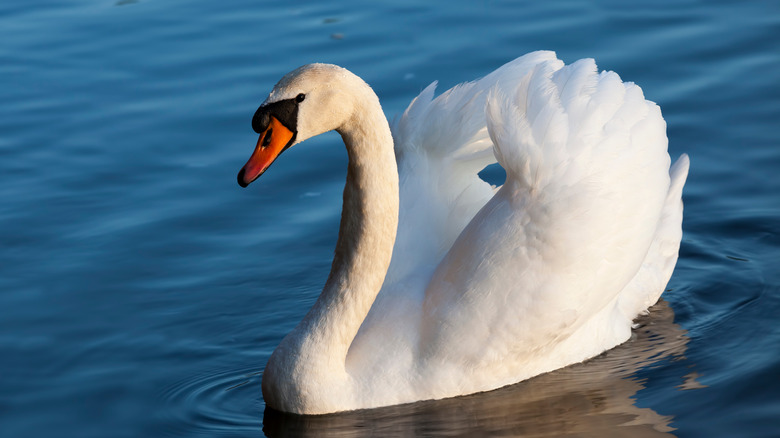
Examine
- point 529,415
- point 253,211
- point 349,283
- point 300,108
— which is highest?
point 300,108

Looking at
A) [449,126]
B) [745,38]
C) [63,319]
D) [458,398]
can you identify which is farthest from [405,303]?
[745,38]

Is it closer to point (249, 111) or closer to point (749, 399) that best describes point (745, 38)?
point (249, 111)

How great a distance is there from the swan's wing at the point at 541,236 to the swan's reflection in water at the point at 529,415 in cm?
15

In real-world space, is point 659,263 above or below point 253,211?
above

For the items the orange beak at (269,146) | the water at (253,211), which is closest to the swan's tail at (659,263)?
the water at (253,211)

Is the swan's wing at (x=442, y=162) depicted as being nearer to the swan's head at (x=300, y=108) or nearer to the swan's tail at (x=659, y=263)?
the swan's tail at (x=659, y=263)

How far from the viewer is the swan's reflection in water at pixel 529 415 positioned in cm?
540

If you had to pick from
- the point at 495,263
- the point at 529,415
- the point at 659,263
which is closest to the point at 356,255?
the point at 495,263

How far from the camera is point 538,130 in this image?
5684 millimetres

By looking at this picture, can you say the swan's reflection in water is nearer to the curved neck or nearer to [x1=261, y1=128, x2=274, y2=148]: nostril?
the curved neck

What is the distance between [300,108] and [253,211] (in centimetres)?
315

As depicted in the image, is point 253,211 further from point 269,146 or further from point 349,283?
point 269,146

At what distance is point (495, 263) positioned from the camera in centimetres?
555

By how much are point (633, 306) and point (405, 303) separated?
1.46 m
